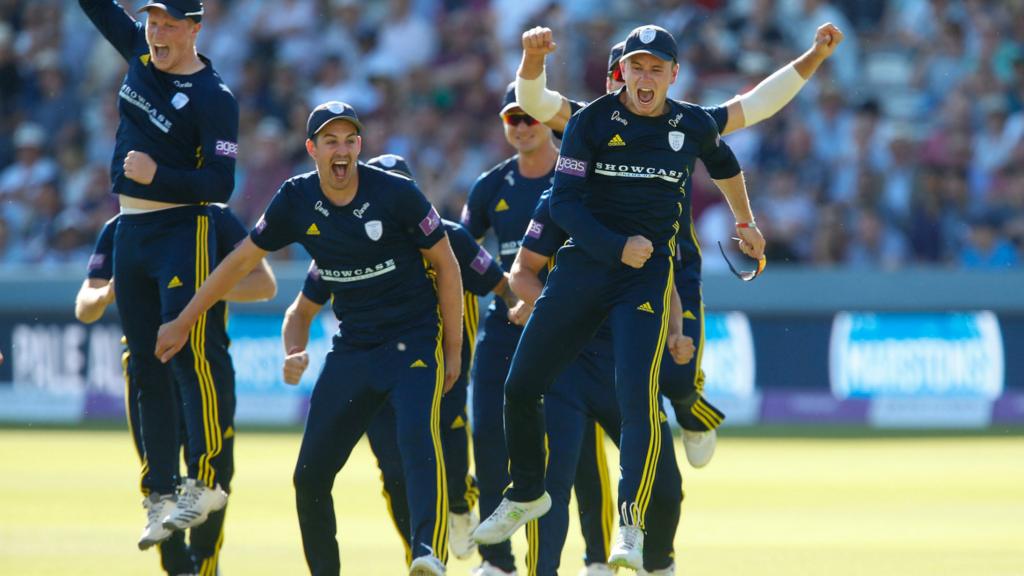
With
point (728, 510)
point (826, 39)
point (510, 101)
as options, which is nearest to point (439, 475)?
point (510, 101)

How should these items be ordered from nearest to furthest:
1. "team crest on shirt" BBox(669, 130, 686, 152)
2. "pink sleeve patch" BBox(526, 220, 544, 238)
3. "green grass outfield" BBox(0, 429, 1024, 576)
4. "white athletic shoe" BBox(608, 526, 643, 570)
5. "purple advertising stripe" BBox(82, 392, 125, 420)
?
"white athletic shoe" BBox(608, 526, 643, 570), "team crest on shirt" BBox(669, 130, 686, 152), "pink sleeve patch" BBox(526, 220, 544, 238), "green grass outfield" BBox(0, 429, 1024, 576), "purple advertising stripe" BBox(82, 392, 125, 420)

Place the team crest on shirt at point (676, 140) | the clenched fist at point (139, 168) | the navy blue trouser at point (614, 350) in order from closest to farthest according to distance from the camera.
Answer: the navy blue trouser at point (614, 350), the team crest on shirt at point (676, 140), the clenched fist at point (139, 168)

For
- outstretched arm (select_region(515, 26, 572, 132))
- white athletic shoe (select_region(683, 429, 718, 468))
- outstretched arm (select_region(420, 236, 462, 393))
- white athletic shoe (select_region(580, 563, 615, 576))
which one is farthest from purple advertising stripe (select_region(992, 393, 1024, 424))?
outstretched arm (select_region(420, 236, 462, 393))

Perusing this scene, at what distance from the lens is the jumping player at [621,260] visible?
8.33 m

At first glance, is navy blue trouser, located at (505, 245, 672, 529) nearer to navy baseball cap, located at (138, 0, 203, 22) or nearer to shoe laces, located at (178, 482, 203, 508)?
shoe laces, located at (178, 482, 203, 508)

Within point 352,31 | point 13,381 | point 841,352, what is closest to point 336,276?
point 841,352

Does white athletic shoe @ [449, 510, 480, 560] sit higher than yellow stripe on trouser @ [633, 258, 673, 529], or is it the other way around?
yellow stripe on trouser @ [633, 258, 673, 529]

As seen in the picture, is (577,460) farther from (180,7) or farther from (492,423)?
(180,7)

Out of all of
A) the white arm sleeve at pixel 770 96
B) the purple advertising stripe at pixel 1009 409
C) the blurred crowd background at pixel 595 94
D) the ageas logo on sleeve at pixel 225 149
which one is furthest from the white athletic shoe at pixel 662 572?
the blurred crowd background at pixel 595 94

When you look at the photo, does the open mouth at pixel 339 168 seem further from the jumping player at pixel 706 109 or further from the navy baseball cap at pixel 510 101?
the navy baseball cap at pixel 510 101

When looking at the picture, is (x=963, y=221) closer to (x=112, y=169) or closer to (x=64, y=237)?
(x=64, y=237)

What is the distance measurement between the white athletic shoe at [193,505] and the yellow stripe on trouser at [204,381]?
0.06 meters

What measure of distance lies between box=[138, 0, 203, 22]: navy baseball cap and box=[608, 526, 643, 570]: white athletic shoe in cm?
351

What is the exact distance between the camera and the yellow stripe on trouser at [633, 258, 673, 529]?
8188 millimetres
